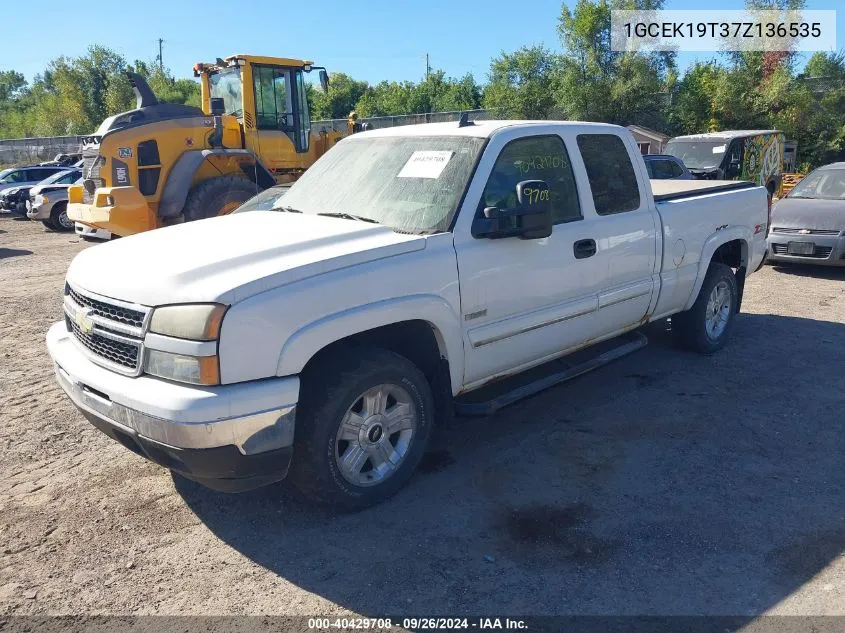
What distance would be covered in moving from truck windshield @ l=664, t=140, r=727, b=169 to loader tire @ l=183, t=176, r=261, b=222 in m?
10.6

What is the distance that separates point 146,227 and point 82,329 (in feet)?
24.4

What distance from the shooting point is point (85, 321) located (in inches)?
141

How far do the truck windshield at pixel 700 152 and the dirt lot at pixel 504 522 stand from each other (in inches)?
469

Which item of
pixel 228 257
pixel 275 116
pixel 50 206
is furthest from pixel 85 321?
pixel 50 206

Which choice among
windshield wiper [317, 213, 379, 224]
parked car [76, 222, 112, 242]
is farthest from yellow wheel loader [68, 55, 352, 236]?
windshield wiper [317, 213, 379, 224]

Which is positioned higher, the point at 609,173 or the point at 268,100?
the point at 268,100

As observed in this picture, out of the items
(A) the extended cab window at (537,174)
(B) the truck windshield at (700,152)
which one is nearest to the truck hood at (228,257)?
(A) the extended cab window at (537,174)

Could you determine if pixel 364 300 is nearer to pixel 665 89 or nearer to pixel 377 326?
pixel 377 326

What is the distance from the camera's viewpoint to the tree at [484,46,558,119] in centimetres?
3493

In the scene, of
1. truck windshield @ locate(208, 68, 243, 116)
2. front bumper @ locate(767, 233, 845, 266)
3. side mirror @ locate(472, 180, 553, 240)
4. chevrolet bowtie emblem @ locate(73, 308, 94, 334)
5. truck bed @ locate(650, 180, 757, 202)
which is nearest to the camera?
chevrolet bowtie emblem @ locate(73, 308, 94, 334)

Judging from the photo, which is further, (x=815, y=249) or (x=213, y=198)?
(x=213, y=198)

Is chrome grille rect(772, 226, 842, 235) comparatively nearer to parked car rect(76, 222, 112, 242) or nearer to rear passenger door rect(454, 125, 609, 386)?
rear passenger door rect(454, 125, 609, 386)

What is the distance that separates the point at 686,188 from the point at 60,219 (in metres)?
16.5

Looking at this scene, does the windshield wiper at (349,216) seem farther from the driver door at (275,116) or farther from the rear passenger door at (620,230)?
the driver door at (275,116)
